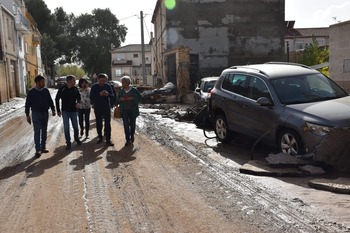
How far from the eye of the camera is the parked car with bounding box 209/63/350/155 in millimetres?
6703

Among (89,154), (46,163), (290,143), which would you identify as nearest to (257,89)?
(290,143)

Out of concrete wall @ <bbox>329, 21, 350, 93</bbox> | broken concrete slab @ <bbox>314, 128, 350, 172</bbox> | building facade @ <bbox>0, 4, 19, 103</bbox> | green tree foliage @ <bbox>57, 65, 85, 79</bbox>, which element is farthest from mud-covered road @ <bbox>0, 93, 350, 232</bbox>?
green tree foliage @ <bbox>57, 65, 85, 79</bbox>

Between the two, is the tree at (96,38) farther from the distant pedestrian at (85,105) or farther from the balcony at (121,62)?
the distant pedestrian at (85,105)

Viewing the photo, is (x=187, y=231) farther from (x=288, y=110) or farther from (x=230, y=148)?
(x=230, y=148)

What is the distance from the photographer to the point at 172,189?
19.2 ft

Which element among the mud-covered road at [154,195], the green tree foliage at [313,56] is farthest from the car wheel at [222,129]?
the green tree foliage at [313,56]

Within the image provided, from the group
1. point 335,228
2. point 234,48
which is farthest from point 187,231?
point 234,48

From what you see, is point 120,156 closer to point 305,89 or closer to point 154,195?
point 154,195

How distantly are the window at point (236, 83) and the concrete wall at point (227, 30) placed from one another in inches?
844

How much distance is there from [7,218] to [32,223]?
16.5 inches

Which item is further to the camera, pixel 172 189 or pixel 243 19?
pixel 243 19

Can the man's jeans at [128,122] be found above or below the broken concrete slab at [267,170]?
above

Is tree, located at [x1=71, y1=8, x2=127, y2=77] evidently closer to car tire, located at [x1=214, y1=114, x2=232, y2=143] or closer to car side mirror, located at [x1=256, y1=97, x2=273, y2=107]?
car tire, located at [x1=214, y1=114, x2=232, y2=143]

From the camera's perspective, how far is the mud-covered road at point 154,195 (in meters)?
4.48
